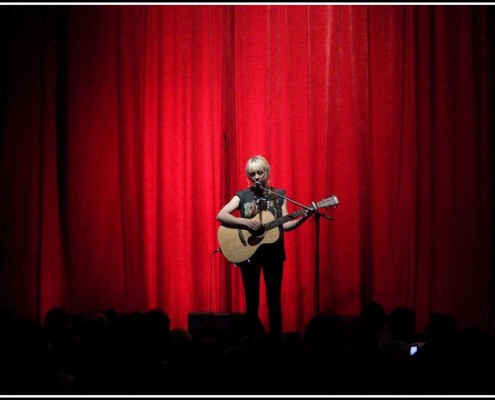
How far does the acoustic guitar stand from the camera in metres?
4.07

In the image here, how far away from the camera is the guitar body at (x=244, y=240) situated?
409 cm

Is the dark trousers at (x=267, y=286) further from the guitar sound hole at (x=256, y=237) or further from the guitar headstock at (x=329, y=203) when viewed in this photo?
the guitar headstock at (x=329, y=203)

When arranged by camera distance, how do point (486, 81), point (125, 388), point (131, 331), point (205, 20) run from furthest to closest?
point (205, 20)
point (486, 81)
point (131, 331)
point (125, 388)

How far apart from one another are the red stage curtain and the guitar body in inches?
46.0

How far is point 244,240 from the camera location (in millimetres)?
4164

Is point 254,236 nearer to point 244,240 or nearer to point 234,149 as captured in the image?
point 244,240

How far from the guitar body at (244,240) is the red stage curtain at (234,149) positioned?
1.17 meters

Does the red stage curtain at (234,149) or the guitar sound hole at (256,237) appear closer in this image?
the guitar sound hole at (256,237)

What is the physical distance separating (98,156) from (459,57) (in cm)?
354

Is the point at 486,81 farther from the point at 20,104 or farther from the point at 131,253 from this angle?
the point at 20,104

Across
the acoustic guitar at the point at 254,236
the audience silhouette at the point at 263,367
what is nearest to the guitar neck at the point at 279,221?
the acoustic guitar at the point at 254,236

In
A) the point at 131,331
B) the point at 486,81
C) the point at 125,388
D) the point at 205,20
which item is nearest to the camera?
the point at 125,388

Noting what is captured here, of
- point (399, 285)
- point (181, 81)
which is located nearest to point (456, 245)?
point (399, 285)

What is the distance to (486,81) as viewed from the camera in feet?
16.4
